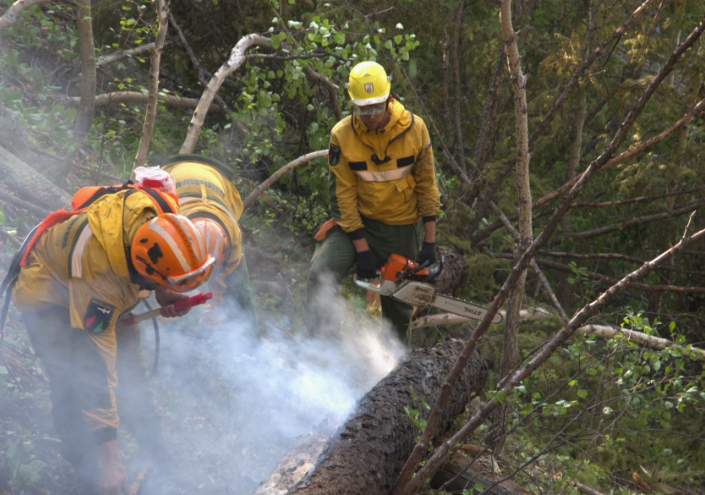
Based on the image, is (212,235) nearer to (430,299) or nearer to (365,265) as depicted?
A: (365,265)

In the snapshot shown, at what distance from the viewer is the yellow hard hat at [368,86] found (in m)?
3.58

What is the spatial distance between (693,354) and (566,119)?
476cm

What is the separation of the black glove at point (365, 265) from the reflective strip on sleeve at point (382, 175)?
581 millimetres

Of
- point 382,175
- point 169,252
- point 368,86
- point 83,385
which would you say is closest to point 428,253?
point 382,175

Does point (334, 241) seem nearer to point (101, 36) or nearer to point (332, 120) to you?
point (332, 120)

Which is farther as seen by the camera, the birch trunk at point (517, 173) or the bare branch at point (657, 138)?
the birch trunk at point (517, 173)

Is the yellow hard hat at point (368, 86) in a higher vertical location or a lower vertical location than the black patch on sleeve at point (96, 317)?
higher

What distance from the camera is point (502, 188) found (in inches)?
239

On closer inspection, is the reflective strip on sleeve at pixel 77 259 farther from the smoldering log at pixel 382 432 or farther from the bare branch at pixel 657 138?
the bare branch at pixel 657 138

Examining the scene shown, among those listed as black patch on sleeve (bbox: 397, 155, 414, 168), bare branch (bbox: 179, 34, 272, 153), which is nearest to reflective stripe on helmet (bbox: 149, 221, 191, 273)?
black patch on sleeve (bbox: 397, 155, 414, 168)

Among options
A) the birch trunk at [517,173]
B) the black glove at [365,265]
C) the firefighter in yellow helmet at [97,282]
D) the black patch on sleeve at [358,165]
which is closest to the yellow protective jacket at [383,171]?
the black patch on sleeve at [358,165]

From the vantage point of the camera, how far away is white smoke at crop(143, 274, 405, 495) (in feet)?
12.5

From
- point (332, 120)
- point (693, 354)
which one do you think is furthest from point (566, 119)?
point (693, 354)

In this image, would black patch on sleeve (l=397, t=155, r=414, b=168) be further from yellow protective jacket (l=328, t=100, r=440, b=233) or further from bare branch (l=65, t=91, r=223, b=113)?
bare branch (l=65, t=91, r=223, b=113)
